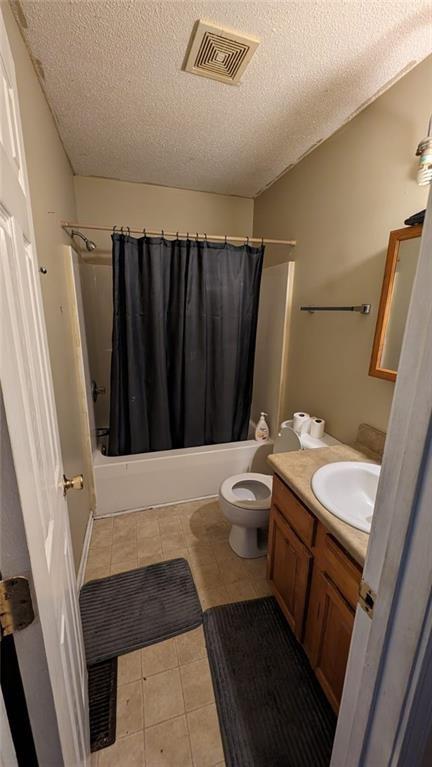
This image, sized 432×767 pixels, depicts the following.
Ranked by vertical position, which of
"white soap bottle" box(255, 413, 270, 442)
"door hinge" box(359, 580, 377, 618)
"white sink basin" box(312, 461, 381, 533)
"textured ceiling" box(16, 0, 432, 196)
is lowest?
"white soap bottle" box(255, 413, 270, 442)

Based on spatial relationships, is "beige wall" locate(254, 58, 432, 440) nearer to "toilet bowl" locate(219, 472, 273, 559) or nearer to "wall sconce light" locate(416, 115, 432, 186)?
"wall sconce light" locate(416, 115, 432, 186)

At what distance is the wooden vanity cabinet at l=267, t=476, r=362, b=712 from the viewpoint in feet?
3.22

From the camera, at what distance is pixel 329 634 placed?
3.51 feet

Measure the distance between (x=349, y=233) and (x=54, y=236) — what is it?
61.9 inches

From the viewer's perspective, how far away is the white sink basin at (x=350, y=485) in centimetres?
117

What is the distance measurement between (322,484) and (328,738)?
89 cm

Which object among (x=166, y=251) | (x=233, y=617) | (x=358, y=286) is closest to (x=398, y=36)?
(x=358, y=286)

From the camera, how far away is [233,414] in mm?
2514

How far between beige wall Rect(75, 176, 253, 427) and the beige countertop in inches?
75.0

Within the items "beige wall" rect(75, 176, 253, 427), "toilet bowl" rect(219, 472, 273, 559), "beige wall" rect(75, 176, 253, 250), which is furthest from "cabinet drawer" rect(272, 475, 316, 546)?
"beige wall" rect(75, 176, 253, 250)

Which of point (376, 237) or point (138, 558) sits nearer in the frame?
point (376, 237)

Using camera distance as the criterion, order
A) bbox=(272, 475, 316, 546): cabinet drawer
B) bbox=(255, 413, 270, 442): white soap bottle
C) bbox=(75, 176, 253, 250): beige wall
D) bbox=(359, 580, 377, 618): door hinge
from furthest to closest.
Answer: bbox=(255, 413, 270, 442): white soap bottle, bbox=(75, 176, 253, 250): beige wall, bbox=(272, 475, 316, 546): cabinet drawer, bbox=(359, 580, 377, 618): door hinge

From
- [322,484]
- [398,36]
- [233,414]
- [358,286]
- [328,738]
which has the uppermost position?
[398,36]

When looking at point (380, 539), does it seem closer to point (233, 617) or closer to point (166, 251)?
point (233, 617)
